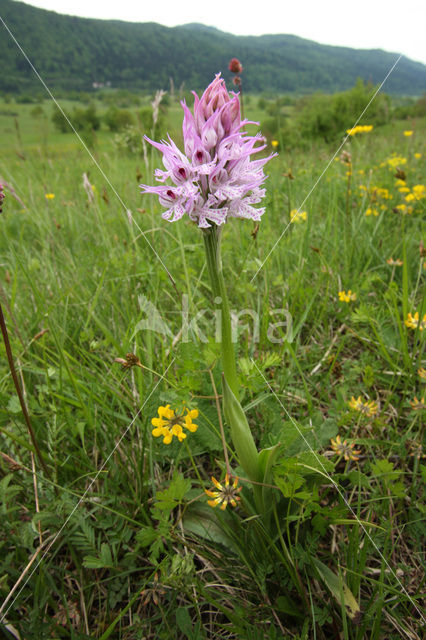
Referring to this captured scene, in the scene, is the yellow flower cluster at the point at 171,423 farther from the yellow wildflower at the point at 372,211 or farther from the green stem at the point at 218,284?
the yellow wildflower at the point at 372,211

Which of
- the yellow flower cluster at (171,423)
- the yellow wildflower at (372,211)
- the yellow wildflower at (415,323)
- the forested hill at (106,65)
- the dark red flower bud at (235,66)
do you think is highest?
the forested hill at (106,65)

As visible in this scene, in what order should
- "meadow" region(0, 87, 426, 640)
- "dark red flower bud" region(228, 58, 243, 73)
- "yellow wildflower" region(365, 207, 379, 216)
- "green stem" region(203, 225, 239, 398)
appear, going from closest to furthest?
"green stem" region(203, 225, 239, 398) → "meadow" region(0, 87, 426, 640) → "dark red flower bud" region(228, 58, 243, 73) → "yellow wildflower" region(365, 207, 379, 216)

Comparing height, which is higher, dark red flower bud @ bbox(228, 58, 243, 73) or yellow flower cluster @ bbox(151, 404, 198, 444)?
dark red flower bud @ bbox(228, 58, 243, 73)

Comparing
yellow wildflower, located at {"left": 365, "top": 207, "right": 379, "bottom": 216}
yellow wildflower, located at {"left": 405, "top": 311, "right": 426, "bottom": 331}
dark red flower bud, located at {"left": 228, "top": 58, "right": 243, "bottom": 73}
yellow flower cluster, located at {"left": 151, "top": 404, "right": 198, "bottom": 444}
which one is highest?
dark red flower bud, located at {"left": 228, "top": 58, "right": 243, "bottom": 73}

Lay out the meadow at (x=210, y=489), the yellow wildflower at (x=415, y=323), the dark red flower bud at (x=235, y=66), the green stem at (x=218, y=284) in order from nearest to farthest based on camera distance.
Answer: the green stem at (x=218, y=284) < the meadow at (x=210, y=489) < the yellow wildflower at (x=415, y=323) < the dark red flower bud at (x=235, y=66)

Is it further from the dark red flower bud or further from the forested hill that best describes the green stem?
the dark red flower bud

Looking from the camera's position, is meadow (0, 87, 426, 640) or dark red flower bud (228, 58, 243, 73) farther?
dark red flower bud (228, 58, 243, 73)

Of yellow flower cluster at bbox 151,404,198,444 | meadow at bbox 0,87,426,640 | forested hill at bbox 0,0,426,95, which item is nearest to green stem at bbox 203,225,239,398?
meadow at bbox 0,87,426,640

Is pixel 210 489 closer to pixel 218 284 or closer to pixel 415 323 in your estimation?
pixel 218 284

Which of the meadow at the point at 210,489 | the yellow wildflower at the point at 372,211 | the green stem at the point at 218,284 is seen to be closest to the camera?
the green stem at the point at 218,284

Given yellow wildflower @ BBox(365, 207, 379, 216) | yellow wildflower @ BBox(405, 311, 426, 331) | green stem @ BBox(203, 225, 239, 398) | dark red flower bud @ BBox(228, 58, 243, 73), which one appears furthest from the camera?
yellow wildflower @ BBox(365, 207, 379, 216)

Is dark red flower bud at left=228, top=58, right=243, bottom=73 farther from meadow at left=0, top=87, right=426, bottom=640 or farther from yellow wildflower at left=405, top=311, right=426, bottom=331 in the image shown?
yellow wildflower at left=405, top=311, right=426, bottom=331

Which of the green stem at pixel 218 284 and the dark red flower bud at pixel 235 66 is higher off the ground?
the dark red flower bud at pixel 235 66

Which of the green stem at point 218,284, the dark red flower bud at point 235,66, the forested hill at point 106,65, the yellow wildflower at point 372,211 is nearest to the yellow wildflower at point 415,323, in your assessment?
the forested hill at point 106,65
